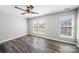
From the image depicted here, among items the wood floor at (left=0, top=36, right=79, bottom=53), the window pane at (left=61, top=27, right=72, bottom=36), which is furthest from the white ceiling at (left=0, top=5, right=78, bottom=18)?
the wood floor at (left=0, top=36, right=79, bottom=53)

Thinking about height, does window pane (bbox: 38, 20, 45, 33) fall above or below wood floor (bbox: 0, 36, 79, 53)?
above

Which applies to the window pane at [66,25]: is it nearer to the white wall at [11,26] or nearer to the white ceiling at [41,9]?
the white ceiling at [41,9]

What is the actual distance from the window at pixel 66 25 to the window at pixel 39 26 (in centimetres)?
28

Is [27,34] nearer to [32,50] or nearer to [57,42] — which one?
[32,50]

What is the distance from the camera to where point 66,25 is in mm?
940

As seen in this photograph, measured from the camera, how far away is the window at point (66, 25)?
90cm

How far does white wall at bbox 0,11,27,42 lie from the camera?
3.04ft

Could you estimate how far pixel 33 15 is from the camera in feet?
3.22

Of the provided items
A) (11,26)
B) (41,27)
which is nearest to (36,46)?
(41,27)

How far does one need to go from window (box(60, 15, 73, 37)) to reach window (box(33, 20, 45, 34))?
28 centimetres

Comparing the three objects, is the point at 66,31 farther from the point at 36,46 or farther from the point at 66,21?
the point at 36,46

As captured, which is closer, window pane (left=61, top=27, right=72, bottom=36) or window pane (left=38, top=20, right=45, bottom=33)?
window pane (left=61, top=27, right=72, bottom=36)

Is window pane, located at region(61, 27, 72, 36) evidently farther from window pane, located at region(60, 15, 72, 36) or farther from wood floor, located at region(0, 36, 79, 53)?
wood floor, located at region(0, 36, 79, 53)
